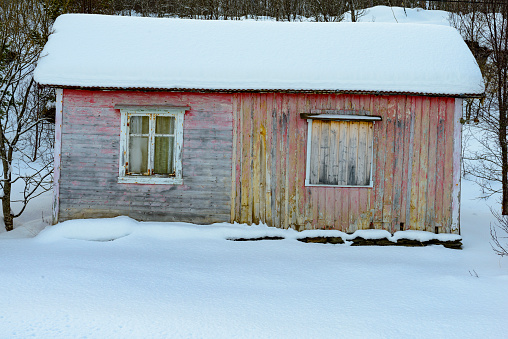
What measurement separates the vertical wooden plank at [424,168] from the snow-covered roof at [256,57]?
18.2 inches

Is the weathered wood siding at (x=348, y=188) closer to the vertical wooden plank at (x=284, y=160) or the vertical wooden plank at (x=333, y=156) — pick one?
the vertical wooden plank at (x=284, y=160)

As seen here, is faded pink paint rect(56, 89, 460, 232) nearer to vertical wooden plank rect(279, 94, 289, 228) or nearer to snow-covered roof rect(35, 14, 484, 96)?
vertical wooden plank rect(279, 94, 289, 228)

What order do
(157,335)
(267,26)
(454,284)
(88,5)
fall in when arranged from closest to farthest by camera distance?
(157,335) < (454,284) < (267,26) < (88,5)

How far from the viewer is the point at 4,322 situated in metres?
4.12

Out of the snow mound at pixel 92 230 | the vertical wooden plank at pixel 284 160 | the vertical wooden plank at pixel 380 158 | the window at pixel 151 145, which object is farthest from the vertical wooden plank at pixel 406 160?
the snow mound at pixel 92 230

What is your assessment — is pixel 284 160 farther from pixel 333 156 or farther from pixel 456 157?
pixel 456 157

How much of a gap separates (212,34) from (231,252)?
15.2 ft

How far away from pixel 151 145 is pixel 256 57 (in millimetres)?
2628

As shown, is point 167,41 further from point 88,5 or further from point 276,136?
point 88,5

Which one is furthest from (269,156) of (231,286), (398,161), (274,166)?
(231,286)

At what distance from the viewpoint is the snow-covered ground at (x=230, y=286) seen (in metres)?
4.23

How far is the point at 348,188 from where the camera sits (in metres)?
8.03

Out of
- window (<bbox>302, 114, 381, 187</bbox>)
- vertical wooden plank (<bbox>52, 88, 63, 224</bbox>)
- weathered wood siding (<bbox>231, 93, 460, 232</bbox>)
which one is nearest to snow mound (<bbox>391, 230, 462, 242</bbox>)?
weathered wood siding (<bbox>231, 93, 460, 232</bbox>)

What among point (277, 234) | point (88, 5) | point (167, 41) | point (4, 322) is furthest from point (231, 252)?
point (88, 5)
